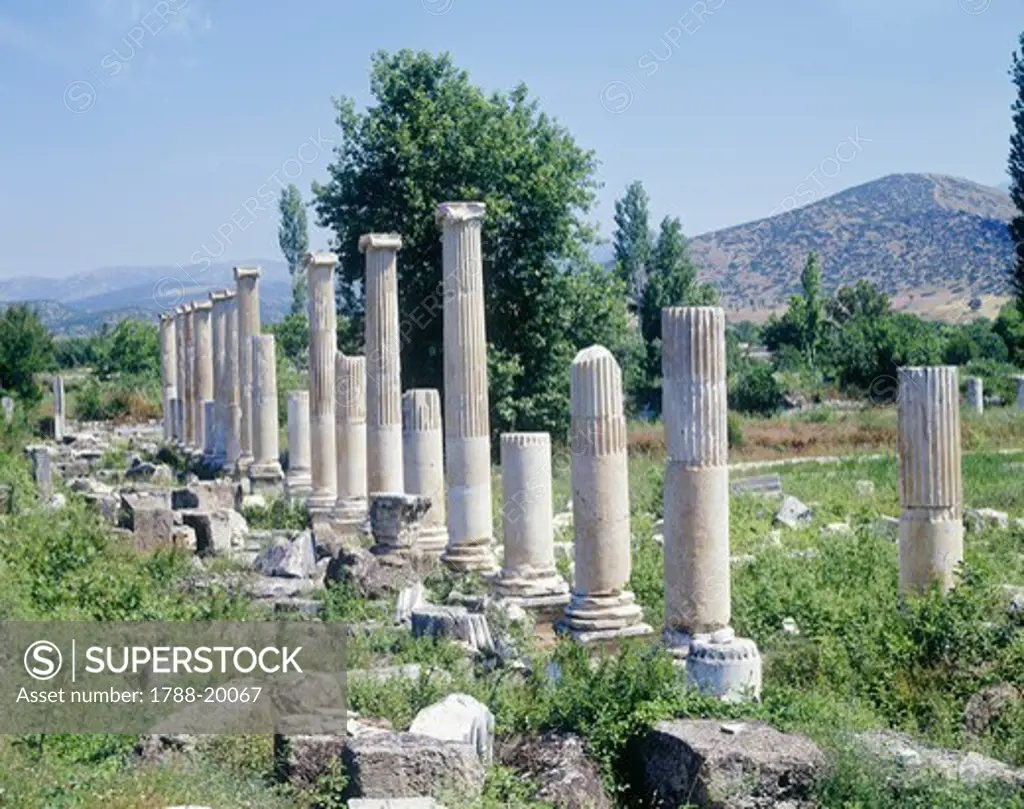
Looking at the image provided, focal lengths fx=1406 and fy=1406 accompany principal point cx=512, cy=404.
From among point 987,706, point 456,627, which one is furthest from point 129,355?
point 987,706

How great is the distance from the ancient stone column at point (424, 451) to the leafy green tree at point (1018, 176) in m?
29.2

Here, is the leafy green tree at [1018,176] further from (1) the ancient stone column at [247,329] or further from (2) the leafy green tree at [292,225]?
(2) the leafy green tree at [292,225]

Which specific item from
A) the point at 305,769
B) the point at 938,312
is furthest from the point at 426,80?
the point at 938,312

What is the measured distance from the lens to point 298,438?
28672 mm

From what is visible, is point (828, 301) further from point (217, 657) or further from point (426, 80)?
point (217, 657)

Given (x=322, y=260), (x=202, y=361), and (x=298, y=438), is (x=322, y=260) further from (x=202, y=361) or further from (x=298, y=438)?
(x=202, y=361)

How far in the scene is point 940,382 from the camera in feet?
44.1

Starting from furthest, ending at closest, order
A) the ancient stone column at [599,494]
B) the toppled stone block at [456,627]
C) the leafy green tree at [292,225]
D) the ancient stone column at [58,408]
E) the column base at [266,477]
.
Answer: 1. the leafy green tree at [292,225]
2. the ancient stone column at [58,408]
3. the column base at [266,477]
4. the ancient stone column at [599,494]
5. the toppled stone block at [456,627]

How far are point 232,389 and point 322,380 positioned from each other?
26.8 ft

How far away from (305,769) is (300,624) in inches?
160

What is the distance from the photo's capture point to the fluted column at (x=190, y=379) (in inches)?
1491

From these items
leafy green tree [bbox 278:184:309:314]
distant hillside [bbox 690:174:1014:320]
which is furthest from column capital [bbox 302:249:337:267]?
distant hillside [bbox 690:174:1014:320]

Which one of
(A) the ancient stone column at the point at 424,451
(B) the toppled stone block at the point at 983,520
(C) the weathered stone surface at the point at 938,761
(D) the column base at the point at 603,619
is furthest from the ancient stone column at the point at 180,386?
(C) the weathered stone surface at the point at 938,761

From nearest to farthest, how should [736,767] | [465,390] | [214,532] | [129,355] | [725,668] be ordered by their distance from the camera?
[736,767], [725,668], [465,390], [214,532], [129,355]
